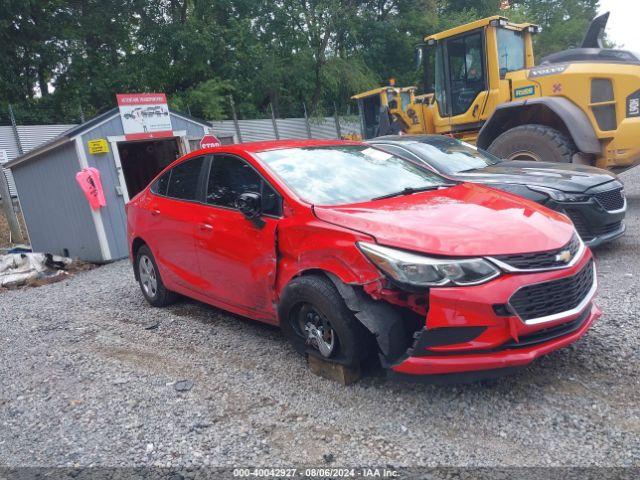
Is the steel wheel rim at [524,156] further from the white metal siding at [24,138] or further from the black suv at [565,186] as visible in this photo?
the white metal siding at [24,138]

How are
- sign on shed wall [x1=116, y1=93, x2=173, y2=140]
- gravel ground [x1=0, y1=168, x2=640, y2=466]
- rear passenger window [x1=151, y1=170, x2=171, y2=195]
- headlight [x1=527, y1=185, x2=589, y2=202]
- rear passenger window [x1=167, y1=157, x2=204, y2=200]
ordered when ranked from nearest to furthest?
gravel ground [x1=0, y1=168, x2=640, y2=466] < rear passenger window [x1=167, y1=157, x2=204, y2=200] < rear passenger window [x1=151, y1=170, x2=171, y2=195] < headlight [x1=527, y1=185, x2=589, y2=202] < sign on shed wall [x1=116, y1=93, x2=173, y2=140]

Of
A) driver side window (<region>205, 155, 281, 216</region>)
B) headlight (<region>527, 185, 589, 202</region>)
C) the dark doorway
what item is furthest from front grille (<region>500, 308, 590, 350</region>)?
the dark doorway

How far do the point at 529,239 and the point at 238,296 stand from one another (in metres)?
2.29

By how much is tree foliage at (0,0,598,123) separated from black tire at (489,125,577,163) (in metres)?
14.1

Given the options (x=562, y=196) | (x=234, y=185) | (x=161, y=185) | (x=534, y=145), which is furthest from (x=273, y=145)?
(x=534, y=145)

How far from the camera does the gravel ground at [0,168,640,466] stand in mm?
2801

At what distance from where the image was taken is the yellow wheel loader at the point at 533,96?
25.5ft

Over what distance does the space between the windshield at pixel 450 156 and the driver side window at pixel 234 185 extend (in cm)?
304

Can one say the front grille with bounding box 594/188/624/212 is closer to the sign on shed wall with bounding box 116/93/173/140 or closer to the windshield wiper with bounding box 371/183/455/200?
the windshield wiper with bounding box 371/183/455/200

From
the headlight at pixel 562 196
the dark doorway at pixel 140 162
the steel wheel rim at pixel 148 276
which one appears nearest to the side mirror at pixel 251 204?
the steel wheel rim at pixel 148 276

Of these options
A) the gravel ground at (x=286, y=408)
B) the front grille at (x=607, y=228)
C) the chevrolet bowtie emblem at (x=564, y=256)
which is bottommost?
the gravel ground at (x=286, y=408)

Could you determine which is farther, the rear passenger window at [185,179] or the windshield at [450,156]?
the windshield at [450,156]

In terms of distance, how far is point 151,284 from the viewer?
A: 582 centimetres

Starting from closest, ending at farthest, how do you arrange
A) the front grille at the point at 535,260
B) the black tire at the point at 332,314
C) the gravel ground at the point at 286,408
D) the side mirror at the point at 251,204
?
the gravel ground at the point at 286,408 < the front grille at the point at 535,260 < the black tire at the point at 332,314 < the side mirror at the point at 251,204
